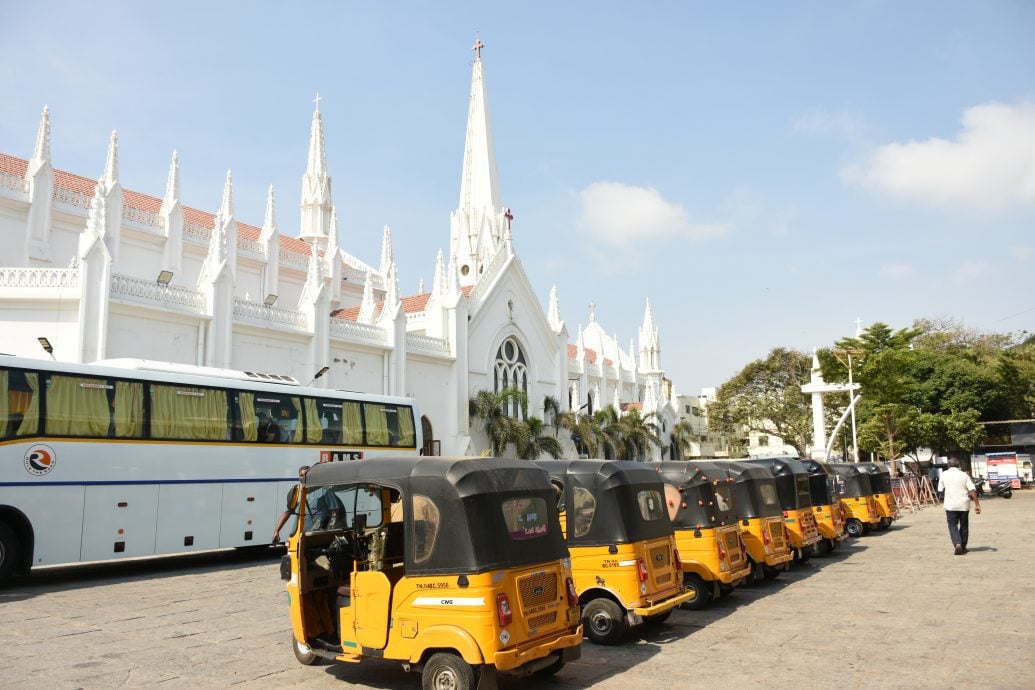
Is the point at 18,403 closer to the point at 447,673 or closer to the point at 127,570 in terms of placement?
the point at 127,570

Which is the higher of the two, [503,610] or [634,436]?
[634,436]

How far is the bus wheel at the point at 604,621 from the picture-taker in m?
8.03

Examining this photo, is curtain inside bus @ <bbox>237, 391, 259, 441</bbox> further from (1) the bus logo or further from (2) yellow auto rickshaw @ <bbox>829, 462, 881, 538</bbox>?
(2) yellow auto rickshaw @ <bbox>829, 462, 881, 538</bbox>

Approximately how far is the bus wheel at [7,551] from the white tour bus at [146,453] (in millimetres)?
18

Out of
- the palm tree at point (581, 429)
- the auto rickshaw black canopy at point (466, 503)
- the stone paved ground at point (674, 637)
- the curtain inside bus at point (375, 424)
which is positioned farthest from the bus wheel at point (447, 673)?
the palm tree at point (581, 429)

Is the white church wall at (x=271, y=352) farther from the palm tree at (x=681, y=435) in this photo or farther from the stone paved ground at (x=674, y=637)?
the palm tree at (x=681, y=435)

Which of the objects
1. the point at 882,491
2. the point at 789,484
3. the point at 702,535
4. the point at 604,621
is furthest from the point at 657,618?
the point at 882,491

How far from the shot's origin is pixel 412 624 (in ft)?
19.9

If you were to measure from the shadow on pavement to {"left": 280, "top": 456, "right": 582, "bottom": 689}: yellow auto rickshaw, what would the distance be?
18.4 feet

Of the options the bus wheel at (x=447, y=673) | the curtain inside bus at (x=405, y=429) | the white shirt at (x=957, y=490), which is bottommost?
the bus wheel at (x=447, y=673)

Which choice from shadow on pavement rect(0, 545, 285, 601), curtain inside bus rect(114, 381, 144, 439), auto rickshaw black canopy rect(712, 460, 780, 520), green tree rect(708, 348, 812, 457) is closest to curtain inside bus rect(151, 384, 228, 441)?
curtain inside bus rect(114, 381, 144, 439)

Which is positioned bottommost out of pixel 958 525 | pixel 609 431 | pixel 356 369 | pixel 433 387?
pixel 958 525

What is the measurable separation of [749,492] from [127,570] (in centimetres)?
1115

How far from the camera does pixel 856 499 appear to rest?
63.6 feet
